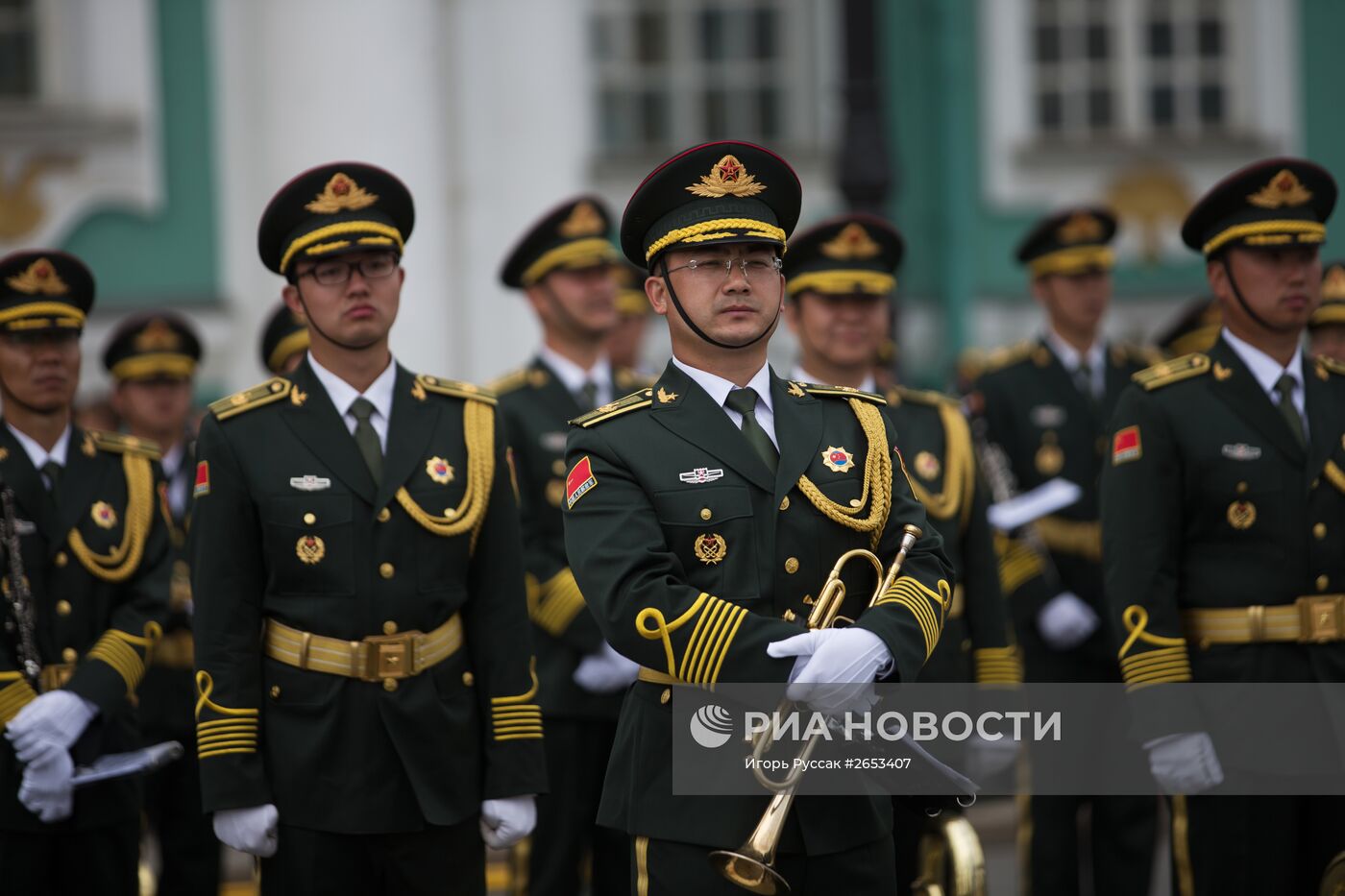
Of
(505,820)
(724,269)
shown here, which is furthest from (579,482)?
(505,820)

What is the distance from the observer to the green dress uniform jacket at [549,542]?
19.7ft

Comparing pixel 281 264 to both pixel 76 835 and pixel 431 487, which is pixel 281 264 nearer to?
pixel 431 487

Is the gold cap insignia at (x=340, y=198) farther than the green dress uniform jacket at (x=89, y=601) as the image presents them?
No

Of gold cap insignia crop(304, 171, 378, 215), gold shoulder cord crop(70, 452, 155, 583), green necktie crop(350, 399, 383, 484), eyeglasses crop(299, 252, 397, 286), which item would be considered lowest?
gold shoulder cord crop(70, 452, 155, 583)

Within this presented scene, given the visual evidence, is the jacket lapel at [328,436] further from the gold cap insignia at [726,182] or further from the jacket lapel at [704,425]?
the gold cap insignia at [726,182]

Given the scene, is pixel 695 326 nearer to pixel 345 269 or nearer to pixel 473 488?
pixel 473 488

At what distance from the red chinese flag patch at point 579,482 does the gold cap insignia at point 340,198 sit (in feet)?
3.98

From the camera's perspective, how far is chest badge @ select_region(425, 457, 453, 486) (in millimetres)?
4777

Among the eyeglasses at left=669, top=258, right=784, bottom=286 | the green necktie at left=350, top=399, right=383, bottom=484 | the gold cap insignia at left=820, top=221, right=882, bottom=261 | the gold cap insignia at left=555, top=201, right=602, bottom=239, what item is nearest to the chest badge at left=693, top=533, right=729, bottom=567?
the eyeglasses at left=669, top=258, right=784, bottom=286

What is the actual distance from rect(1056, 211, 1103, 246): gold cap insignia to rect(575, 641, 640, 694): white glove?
2636mm

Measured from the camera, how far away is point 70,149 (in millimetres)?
12281

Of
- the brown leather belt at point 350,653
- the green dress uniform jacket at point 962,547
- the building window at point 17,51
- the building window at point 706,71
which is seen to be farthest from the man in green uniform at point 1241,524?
the building window at point 17,51

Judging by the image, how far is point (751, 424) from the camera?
4.07 metres

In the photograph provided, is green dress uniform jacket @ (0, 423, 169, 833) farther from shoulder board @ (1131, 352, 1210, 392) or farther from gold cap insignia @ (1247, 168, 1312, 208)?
gold cap insignia @ (1247, 168, 1312, 208)
